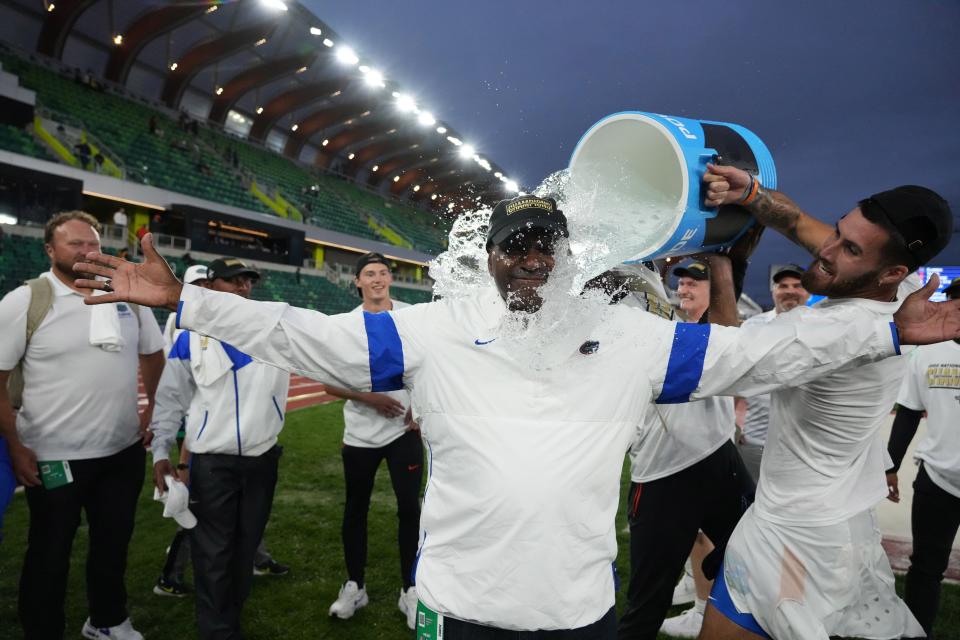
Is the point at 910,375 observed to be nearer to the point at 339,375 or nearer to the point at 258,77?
the point at 339,375

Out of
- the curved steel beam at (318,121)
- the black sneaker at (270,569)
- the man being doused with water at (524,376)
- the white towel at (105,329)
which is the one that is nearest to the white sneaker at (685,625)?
the man being doused with water at (524,376)

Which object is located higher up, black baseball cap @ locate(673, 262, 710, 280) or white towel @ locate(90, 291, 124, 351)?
black baseball cap @ locate(673, 262, 710, 280)

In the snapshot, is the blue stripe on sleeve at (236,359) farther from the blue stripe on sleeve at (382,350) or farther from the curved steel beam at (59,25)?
the curved steel beam at (59,25)

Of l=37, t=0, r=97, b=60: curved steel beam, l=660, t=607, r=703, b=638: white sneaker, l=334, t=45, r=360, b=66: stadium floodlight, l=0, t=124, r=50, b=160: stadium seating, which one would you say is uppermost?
l=334, t=45, r=360, b=66: stadium floodlight

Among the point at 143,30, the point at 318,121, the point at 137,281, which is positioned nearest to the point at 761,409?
the point at 137,281

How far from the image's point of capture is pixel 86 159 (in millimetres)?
20984

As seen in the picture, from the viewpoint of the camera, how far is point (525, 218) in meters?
1.55

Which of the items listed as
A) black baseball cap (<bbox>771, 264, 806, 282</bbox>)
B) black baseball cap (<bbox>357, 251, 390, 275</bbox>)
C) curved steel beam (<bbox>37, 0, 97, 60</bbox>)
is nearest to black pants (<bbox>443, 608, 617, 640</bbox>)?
black baseball cap (<bbox>357, 251, 390, 275</bbox>)

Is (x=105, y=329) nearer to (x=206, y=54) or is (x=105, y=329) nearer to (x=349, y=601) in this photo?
(x=349, y=601)

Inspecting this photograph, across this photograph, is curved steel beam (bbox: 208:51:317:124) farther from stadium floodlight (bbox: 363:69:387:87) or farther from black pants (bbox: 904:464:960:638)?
black pants (bbox: 904:464:960:638)

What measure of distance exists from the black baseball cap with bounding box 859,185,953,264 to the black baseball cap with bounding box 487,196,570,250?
97 cm

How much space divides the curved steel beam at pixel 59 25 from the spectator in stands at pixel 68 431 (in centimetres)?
2772

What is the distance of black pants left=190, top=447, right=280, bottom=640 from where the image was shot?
2.86 meters

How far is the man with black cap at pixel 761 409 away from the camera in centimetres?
389
